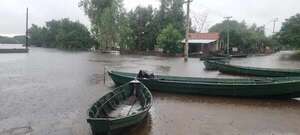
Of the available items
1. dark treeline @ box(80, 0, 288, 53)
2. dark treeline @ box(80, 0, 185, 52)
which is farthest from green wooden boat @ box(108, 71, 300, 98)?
dark treeline @ box(80, 0, 185, 52)

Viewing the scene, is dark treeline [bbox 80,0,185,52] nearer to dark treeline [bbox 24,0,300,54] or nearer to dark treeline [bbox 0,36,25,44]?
dark treeline [bbox 24,0,300,54]

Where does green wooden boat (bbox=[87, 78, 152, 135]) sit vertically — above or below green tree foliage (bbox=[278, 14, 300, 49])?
below

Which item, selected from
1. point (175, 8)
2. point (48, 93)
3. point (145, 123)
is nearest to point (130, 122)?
point (145, 123)

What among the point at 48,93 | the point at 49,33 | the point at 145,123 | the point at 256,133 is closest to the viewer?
the point at 256,133

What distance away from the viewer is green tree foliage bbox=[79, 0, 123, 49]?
48125 mm

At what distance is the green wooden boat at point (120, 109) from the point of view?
18.2 feet

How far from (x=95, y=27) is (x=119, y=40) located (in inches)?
275

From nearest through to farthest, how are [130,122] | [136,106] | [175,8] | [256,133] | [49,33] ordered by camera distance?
1. [130,122]
2. [256,133]
3. [136,106]
4. [175,8]
5. [49,33]

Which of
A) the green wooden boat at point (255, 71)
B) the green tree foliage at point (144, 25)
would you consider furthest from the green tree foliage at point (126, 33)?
the green wooden boat at point (255, 71)

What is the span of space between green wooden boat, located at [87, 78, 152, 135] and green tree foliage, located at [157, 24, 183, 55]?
1216 inches

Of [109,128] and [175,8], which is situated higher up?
[175,8]

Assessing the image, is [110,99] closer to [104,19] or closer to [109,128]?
[109,128]

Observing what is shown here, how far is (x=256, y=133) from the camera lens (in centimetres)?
711

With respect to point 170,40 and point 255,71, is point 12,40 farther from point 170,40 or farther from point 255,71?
point 255,71
